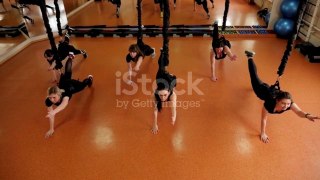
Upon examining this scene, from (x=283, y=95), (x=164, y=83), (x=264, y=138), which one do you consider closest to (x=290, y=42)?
(x=283, y=95)

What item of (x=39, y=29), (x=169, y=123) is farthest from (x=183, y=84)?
(x=39, y=29)

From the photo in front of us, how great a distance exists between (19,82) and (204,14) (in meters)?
5.13

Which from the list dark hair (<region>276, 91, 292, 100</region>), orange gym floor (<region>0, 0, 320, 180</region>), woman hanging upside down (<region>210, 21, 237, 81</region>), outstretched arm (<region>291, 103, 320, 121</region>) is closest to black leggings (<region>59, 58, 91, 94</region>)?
orange gym floor (<region>0, 0, 320, 180</region>)

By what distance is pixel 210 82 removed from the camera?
3.64 metres

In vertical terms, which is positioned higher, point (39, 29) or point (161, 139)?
point (39, 29)

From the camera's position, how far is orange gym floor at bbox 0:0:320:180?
2275mm

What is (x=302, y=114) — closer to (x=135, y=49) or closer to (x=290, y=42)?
(x=290, y=42)

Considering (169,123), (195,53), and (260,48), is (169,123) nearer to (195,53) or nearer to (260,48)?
(195,53)

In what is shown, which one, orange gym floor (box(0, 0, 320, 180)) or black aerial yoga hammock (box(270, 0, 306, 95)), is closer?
black aerial yoga hammock (box(270, 0, 306, 95))

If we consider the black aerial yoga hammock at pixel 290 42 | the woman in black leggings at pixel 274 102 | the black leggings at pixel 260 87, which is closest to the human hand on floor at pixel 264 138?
the woman in black leggings at pixel 274 102

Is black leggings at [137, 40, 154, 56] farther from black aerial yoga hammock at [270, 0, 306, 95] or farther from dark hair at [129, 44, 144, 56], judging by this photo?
black aerial yoga hammock at [270, 0, 306, 95]

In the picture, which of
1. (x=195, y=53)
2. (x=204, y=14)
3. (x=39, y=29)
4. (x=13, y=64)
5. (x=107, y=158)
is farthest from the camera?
(x=204, y=14)

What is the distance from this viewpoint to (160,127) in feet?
9.23

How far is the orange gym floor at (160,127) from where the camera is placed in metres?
2.28
